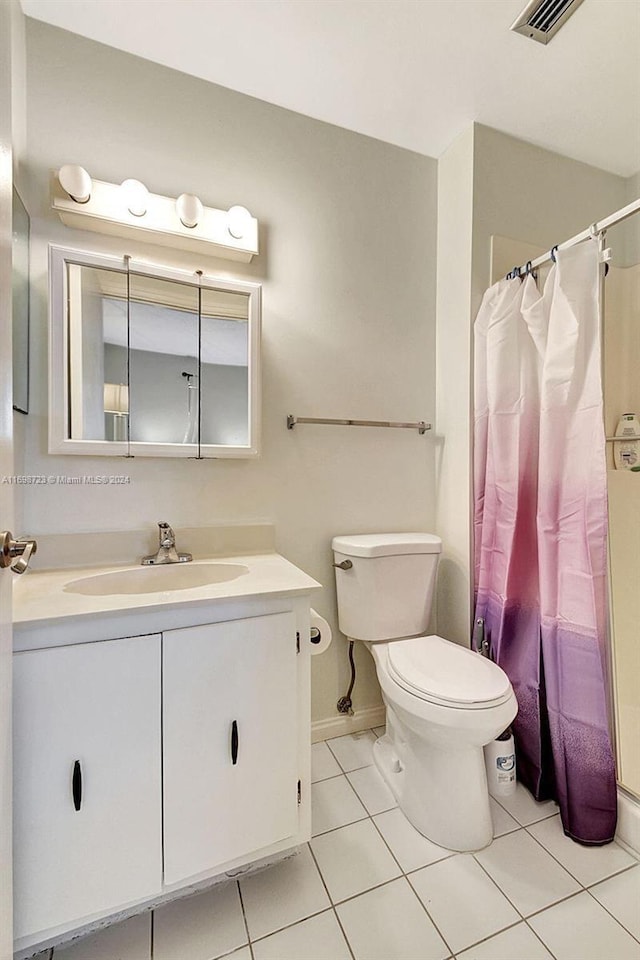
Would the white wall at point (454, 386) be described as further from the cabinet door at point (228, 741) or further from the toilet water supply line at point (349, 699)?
the cabinet door at point (228, 741)

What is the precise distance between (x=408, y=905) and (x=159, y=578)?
1.10 m

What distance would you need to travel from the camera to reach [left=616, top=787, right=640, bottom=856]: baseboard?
124cm

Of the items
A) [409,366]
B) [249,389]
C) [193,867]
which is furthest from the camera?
[409,366]

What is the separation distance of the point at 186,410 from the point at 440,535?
3.90 ft

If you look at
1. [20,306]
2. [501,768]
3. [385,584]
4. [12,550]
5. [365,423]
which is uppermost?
[20,306]

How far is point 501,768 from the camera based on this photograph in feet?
4.80

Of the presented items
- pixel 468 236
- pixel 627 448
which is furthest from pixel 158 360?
pixel 627 448

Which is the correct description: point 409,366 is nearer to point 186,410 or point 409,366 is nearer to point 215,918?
point 186,410

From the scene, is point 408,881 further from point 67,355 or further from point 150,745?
point 67,355

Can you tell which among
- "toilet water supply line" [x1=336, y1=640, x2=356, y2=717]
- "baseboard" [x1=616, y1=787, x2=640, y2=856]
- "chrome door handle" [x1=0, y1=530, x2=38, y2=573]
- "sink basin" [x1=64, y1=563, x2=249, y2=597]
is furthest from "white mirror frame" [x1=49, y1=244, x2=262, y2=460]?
"baseboard" [x1=616, y1=787, x2=640, y2=856]

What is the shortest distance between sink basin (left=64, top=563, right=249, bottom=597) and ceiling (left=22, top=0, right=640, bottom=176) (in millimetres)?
1701

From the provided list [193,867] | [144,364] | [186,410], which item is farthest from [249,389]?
[193,867]

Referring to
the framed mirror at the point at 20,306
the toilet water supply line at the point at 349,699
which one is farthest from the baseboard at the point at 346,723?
the framed mirror at the point at 20,306

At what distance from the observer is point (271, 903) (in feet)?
3.59
